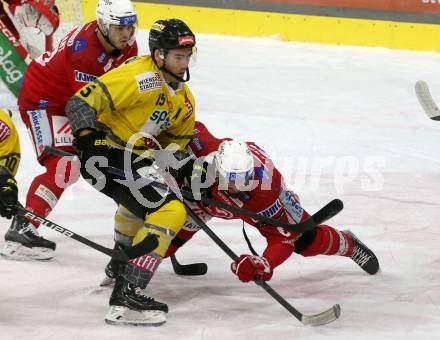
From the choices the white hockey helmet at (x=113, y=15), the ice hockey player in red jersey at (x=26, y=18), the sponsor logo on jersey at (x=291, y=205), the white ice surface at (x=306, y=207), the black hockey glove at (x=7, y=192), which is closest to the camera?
the black hockey glove at (x=7, y=192)

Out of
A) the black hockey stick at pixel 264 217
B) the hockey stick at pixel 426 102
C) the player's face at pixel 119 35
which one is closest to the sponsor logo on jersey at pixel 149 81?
the black hockey stick at pixel 264 217

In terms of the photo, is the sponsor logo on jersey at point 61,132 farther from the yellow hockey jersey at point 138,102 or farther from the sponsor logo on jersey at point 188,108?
the sponsor logo on jersey at point 188,108

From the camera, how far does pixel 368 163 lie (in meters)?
5.89

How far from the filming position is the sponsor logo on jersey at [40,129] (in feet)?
14.5

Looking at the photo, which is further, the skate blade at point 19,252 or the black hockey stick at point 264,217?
the skate blade at point 19,252

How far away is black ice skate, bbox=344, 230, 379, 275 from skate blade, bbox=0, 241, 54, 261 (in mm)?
1345

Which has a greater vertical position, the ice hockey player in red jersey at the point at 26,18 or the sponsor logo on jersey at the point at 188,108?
the sponsor logo on jersey at the point at 188,108

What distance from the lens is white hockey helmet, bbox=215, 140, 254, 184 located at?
373cm

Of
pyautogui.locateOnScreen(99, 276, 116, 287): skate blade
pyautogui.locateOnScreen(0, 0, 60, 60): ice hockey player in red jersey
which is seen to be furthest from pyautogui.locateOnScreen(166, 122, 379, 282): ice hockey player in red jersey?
pyautogui.locateOnScreen(0, 0, 60, 60): ice hockey player in red jersey

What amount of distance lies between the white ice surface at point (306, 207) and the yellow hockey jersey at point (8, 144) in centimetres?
54

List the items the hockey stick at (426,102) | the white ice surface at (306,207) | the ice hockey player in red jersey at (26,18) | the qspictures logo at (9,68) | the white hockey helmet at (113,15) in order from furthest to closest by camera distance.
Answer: the qspictures logo at (9,68), the ice hockey player in red jersey at (26,18), the hockey stick at (426,102), the white hockey helmet at (113,15), the white ice surface at (306,207)

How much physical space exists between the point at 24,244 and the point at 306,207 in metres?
1.56

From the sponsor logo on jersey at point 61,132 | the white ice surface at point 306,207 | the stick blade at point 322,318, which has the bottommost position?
the white ice surface at point 306,207

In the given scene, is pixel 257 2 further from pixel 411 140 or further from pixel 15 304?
pixel 15 304
